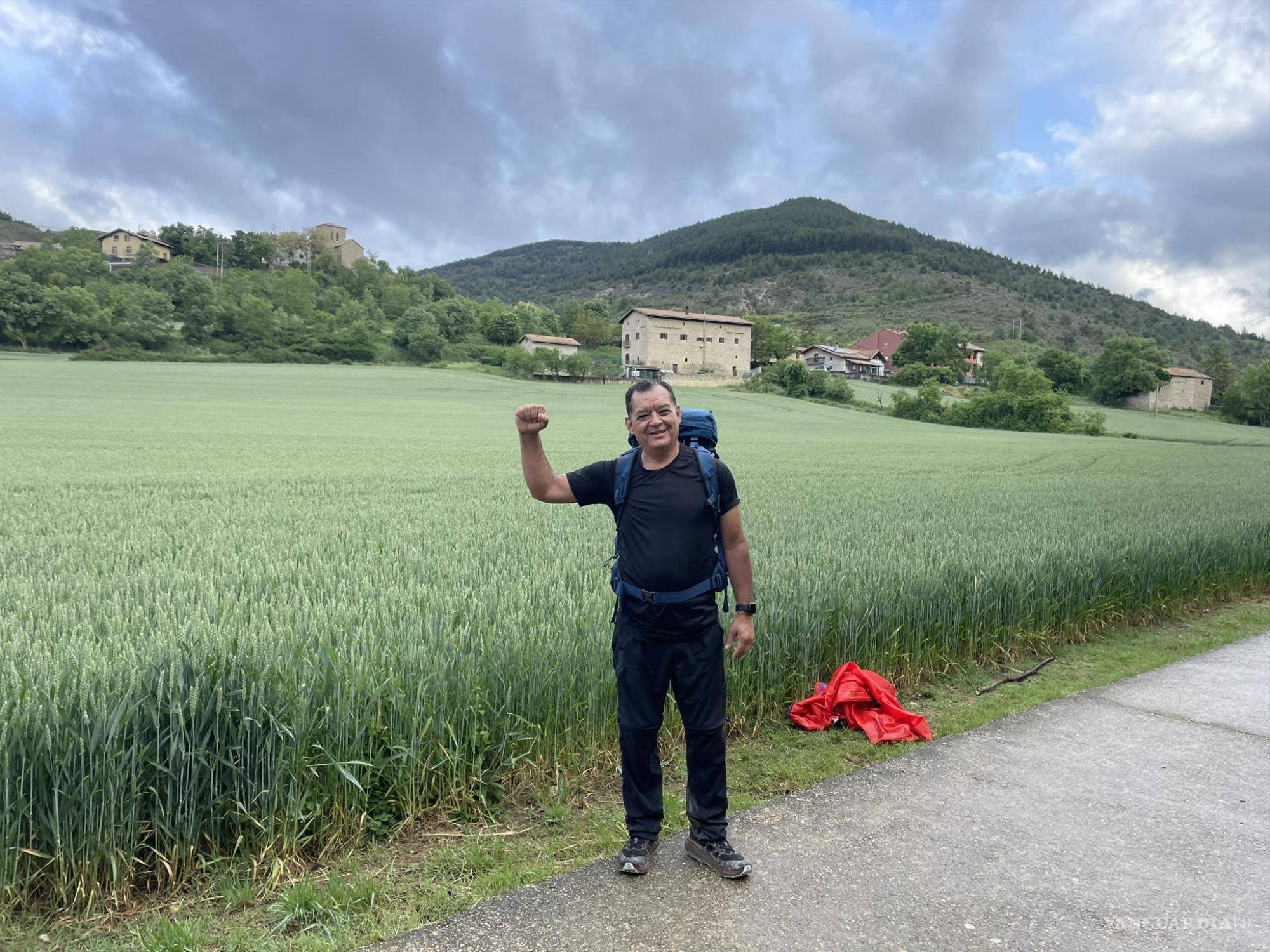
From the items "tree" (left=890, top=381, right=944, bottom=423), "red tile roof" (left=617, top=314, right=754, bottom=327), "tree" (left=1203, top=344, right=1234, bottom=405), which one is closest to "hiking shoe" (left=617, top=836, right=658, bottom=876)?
"tree" (left=890, top=381, right=944, bottom=423)

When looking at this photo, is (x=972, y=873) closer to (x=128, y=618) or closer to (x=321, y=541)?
(x=128, y=618)

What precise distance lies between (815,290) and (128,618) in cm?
18624

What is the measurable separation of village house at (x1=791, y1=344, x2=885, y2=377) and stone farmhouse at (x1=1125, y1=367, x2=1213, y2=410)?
34.3 metres

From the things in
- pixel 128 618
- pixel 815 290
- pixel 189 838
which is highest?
pixel 815 290

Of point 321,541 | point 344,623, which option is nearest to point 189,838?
point 344,623

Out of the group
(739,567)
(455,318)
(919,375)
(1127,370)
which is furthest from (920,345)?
(739,567)

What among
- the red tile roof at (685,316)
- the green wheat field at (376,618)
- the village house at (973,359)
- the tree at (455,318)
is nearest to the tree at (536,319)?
the tree at (455,318)

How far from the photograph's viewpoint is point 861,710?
502cm

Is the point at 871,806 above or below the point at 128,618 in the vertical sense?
below

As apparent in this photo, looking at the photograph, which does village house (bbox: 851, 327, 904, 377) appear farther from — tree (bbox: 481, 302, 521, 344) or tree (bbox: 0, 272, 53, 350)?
tree (bbox: 0, 272, 53, 350)

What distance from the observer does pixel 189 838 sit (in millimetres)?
3045

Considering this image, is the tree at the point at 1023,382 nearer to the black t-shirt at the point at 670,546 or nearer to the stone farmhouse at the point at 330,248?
the black t-shirt at the point at 670,546

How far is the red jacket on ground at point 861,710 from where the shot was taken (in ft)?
16.0

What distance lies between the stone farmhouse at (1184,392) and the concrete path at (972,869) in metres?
92.6
